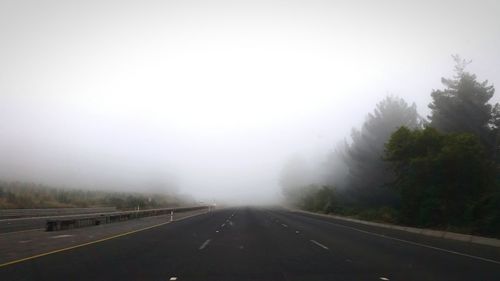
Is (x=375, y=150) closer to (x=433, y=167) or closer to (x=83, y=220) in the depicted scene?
(x=433, y=167)

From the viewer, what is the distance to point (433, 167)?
3138 cm

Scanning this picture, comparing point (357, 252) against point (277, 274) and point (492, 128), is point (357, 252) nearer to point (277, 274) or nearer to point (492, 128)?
point (277, 274)

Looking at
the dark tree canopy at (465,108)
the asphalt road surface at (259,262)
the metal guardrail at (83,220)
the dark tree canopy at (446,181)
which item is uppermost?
the dark tree canopy at (465,108)

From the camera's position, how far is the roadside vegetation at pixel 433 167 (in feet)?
99.9

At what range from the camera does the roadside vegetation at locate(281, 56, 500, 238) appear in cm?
3044

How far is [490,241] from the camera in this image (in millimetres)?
21344

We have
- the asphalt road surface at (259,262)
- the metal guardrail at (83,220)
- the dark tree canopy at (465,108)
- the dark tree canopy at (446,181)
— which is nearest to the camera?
the asphalt road surface at (259,262)

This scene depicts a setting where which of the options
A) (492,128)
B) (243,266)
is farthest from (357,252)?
(492,128)

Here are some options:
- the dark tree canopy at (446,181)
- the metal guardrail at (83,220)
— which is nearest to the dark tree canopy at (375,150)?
the dark tree canopy at (446,181)

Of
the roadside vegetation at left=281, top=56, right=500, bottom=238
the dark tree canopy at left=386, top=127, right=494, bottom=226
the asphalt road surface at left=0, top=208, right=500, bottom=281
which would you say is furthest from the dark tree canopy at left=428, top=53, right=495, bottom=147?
the asphalt road surface at left=0, top=208, right=500, bottom=281

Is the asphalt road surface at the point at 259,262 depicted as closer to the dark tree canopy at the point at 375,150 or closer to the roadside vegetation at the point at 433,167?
the roadside vegetation at the point at 433,167

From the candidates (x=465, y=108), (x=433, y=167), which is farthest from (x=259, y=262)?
(x=465, y=108)

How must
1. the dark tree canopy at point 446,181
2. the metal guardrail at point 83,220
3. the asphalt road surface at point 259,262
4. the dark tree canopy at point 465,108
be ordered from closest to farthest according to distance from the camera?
the asphalt road surface at point 259,262
the metal guardrail at point 83,220
the dark tree canopy at point 446,181
the dark tree canopy at point 465,108

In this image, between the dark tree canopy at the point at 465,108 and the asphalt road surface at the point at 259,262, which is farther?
the dark tree canopy at the point at 465,108
